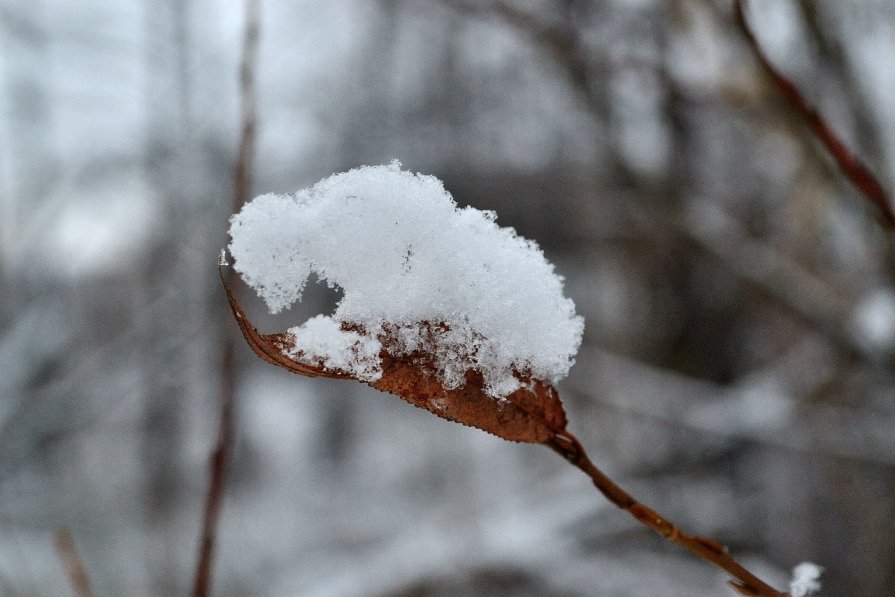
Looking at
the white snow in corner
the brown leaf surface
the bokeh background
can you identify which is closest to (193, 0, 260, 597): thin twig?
the brown leaf surface

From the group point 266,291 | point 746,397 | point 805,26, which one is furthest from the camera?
point 746,397

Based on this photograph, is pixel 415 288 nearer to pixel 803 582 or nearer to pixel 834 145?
pixel 803 582

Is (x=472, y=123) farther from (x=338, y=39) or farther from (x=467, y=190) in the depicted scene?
(x=338, y=39)

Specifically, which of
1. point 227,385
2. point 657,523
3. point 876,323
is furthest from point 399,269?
point 876,323

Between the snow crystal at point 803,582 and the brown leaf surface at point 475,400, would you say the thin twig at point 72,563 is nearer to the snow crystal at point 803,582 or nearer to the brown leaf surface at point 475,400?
the brown leaf surface at point 475,400

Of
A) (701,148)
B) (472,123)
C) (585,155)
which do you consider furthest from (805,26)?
(472,123)

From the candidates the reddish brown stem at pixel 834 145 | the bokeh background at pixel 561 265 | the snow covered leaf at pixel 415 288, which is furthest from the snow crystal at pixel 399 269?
the bokeh background at pixel 561 265

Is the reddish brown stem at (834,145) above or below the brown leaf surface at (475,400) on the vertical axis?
above
